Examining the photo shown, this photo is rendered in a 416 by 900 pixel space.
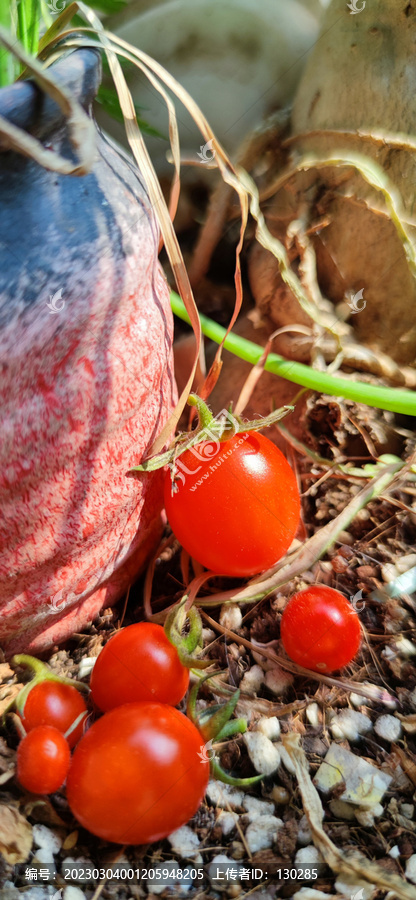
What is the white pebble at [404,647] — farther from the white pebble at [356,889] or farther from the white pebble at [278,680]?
the white pebble at [356,889]

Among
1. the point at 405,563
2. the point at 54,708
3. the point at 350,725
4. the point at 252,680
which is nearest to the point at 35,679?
the point at 54,708

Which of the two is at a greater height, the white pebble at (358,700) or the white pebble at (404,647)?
the white pebble at (358,700)

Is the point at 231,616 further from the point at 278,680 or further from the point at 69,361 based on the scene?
the point at 69,361

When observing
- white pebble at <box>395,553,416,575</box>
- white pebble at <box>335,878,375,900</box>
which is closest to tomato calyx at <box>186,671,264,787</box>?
white pebble at <box>335,878,375,900</box>

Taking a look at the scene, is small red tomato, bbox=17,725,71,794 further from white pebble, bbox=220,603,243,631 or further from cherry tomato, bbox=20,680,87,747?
white pebble, bbox=220,603,243,631

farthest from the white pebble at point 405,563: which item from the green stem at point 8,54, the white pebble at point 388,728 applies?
the green stem at point 8,54

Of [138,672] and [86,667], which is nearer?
[138,672]
